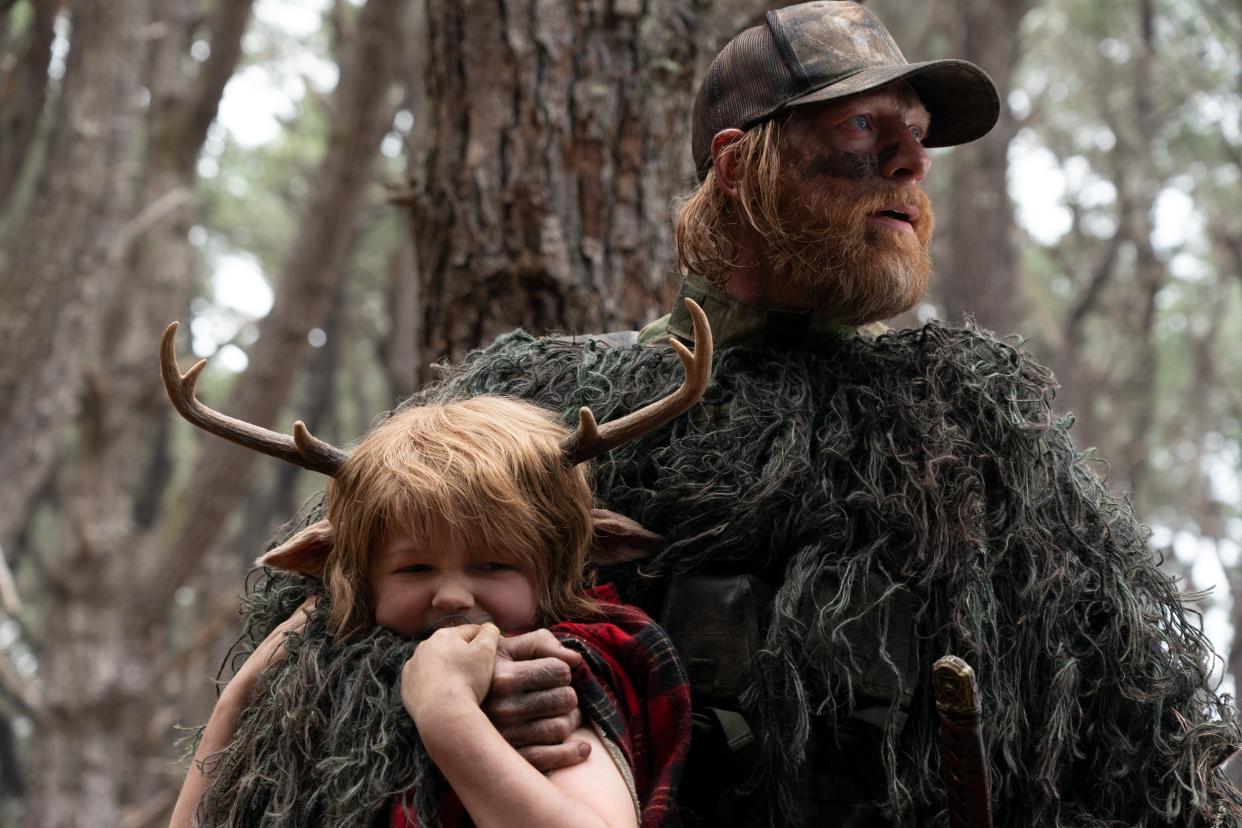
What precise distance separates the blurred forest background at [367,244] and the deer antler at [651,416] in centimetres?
82

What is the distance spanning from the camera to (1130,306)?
2078 cm

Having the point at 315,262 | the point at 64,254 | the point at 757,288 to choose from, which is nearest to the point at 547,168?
the point at 757,288

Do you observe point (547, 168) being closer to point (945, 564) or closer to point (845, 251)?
point (845, 251)

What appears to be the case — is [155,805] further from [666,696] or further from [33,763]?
[666,696]

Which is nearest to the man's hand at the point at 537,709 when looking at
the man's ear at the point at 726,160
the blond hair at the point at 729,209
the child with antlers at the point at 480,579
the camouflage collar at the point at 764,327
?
the child with antlers at the point at 480,579

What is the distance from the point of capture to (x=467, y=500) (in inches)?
102

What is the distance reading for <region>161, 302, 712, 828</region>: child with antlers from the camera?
2.49m

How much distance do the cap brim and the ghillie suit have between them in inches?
44.7

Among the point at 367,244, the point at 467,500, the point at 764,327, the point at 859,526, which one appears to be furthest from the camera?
the point at 367,244

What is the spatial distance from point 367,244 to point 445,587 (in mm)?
20908

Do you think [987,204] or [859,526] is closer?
[859,526]

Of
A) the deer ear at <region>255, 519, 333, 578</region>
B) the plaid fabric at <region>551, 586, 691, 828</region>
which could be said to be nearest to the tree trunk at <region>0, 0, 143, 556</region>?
the deer ear at <region>255, 519, 333, 578</region>

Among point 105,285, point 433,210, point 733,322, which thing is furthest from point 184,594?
point 733,322

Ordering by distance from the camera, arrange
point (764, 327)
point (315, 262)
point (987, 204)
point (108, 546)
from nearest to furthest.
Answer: point (764, 327)
point (315, 262)
point (108, 546)
point (987, 204)
